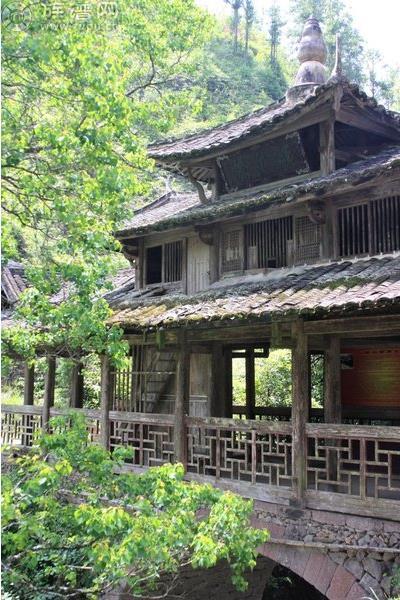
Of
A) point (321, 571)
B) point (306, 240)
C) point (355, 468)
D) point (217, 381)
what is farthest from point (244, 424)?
point (355, 468)

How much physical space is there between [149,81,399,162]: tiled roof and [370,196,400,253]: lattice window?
74.7 inches

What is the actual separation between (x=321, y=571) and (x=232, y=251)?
18.9ft

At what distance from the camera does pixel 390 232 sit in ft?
29.6

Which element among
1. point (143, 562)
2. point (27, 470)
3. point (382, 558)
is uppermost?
point (27, 470)

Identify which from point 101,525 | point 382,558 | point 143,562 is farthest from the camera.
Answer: point 382,558

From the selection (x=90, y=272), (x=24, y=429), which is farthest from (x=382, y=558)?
(x=24, y=429)

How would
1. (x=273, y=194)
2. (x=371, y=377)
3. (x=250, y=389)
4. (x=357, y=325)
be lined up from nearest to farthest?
(x=357, y=325)
(x=273, y=194)
(x=371, y=377)
(x=250, y=389)

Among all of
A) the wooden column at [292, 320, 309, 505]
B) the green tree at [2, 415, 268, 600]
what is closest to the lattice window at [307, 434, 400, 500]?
Result: the wooden column at [292, 320, 309, 505]

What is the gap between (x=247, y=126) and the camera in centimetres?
1176

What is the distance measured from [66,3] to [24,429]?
1065cm

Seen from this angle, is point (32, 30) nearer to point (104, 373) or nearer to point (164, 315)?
point (164, 315)

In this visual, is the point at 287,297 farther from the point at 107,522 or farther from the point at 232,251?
the point at 107,522

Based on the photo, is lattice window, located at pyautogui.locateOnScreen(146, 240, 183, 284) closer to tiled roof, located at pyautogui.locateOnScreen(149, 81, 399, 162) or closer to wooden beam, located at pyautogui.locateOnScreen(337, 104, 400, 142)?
tiled roof, located at pyautogui.locateOnScreen(149, 81, 399, 162)

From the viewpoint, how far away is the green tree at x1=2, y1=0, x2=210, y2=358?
4.97m
